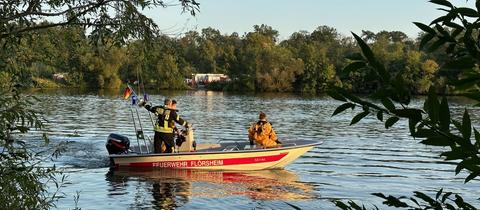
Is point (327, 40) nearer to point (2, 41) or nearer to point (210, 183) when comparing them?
point (210, 183)

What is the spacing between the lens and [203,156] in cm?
1802

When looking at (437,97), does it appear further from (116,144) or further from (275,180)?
(116,144)

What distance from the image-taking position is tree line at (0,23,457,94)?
6.55 m

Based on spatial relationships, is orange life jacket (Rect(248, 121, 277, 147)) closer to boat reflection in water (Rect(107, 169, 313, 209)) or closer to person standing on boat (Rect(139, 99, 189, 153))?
boat reflection in water (Rect(107, 169, 313, 209))

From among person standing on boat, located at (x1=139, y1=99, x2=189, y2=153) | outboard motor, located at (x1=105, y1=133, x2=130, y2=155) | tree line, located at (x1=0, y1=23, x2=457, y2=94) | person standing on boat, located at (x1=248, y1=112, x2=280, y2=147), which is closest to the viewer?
tree line, located at (x1=0, y1=23, x2=457, y2=94)

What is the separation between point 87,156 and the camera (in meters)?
20.9

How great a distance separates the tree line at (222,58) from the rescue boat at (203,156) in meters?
2.30

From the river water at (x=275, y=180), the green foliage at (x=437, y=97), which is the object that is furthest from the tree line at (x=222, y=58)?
the river water at (x=275, y=180)

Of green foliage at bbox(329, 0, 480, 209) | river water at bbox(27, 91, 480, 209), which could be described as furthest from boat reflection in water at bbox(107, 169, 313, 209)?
green foliage at bbox(329, 0, 480, 209)

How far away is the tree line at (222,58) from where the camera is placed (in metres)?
6.55

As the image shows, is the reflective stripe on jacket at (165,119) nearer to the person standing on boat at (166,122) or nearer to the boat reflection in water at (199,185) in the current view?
the person standing on boat at (166,122)

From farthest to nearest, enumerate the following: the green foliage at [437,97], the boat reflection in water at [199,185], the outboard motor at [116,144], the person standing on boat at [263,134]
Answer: the person standing on boat at [263,134], the outboard motor at [116,144], the boat reflection in water at [199,185], the green foliage at [437,97]

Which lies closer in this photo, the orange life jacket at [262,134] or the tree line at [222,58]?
the tree line at [222,58]

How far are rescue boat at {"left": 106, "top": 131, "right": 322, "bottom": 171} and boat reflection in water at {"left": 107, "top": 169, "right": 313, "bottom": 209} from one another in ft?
0.62
